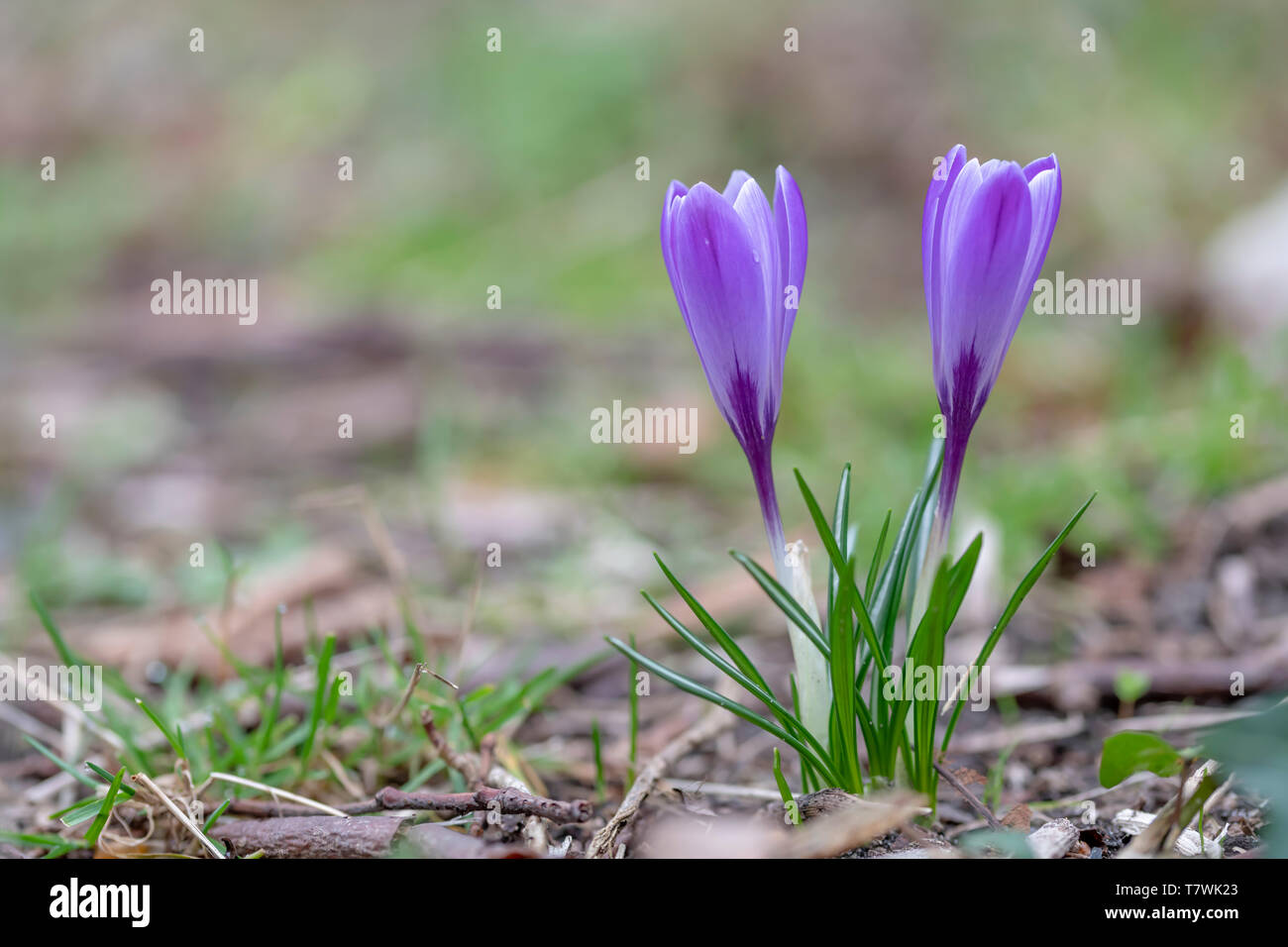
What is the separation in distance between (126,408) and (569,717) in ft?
10.4

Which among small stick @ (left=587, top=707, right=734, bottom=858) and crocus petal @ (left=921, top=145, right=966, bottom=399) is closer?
crocus petal @ (left=921, top=145, right=966, bottom=399)

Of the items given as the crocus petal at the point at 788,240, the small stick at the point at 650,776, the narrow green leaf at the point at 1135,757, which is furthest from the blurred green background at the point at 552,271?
the crocus petal at the point at 788,240

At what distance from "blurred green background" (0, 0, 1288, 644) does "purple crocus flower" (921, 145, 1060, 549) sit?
145cm

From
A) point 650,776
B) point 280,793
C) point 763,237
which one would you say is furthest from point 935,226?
point 280,793

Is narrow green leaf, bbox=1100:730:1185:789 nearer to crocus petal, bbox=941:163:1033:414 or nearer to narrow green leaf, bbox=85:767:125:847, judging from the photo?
crocus petal, bbox=941:163:1033:414

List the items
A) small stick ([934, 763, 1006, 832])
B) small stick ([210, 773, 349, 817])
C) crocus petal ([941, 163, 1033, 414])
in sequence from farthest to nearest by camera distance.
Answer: small stick ([210, 773, 349, 817]) < small stick ([934, 763, 1006, 832]) < crocus petal ([941, 163, 1033, 414])

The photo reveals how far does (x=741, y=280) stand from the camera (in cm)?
116

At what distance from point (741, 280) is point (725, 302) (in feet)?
0.10

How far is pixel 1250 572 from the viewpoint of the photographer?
7.53 feet

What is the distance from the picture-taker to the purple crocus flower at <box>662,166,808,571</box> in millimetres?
1139

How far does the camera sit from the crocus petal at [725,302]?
1128 mm

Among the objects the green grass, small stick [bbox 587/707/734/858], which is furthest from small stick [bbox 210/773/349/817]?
small stick [bbox 587/707/734/858]

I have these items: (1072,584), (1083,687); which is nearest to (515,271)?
(1072,584)

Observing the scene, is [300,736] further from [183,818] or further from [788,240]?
[788,240]
